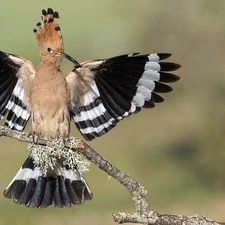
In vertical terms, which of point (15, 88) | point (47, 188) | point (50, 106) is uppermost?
point (15, 88)

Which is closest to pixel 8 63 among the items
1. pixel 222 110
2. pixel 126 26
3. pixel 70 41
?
pixel 222 110

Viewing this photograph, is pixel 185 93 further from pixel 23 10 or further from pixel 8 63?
pixel 8 63

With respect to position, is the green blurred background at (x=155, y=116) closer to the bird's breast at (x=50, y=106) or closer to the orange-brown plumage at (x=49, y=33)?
the bird's breast at (x=50, y=106)

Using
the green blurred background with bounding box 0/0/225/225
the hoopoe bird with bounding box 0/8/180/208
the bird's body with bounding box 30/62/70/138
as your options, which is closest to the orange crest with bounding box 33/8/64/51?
the hoopoe bird with bounding box 0/8/180/208

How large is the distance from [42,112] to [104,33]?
9338 mm

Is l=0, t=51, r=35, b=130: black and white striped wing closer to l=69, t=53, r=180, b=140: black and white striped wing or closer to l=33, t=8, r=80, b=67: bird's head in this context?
l=33, t=8, r=80, b=67: bird's head

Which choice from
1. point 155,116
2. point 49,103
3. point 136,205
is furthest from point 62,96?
point 155,116

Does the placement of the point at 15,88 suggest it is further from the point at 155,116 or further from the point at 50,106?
the point at 155,116

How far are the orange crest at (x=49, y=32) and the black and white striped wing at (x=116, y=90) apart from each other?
0.21 meters

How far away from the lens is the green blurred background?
7594 mm

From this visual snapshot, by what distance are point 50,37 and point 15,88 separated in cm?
42

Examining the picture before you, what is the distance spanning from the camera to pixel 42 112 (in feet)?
14.3

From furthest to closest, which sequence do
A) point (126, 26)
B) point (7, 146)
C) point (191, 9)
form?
point (126, 26)
point (191, 9)
point (7, 146)

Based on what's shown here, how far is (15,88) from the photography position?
457 centimetres
